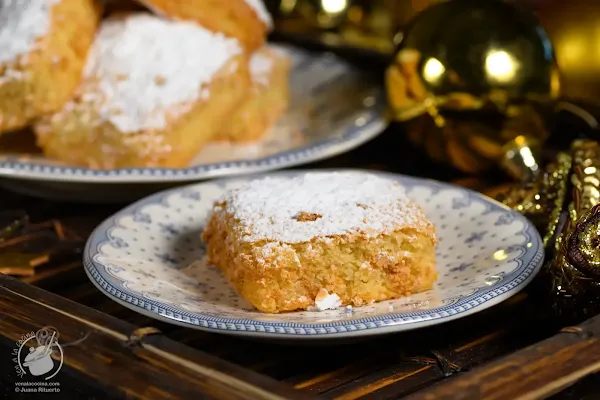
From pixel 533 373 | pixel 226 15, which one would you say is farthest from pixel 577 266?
pixel 226 15

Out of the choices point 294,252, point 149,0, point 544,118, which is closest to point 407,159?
point 544,118

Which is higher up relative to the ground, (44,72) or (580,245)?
(580,245)

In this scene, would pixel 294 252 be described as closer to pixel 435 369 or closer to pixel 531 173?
pixel 435 369

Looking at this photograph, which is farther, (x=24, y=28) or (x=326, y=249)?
(x=24, y=28)

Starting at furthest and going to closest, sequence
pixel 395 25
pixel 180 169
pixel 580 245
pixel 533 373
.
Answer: pixel 395 25 → pixel 180 169 → pixel 580 245 → pixel 533 373

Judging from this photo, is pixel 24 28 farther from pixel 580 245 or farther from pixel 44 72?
pixel 580 245

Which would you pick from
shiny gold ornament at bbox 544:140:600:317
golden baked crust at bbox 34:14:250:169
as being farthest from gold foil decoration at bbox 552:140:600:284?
golden baked crust at bbox 34:14:250:169

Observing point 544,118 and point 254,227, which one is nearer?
point 254,227

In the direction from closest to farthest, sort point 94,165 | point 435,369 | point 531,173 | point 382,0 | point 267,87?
point 435,369, point 531,173, point 94,165, point 267,87, point 382,0
